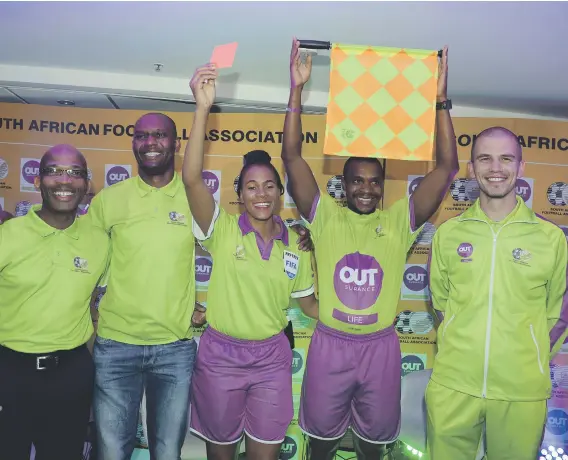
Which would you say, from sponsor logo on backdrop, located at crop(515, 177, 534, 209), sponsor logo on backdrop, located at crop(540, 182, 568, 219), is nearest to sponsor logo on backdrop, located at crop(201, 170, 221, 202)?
sponsor logo on backdrop, located at crop(515, 177, 534, 209)

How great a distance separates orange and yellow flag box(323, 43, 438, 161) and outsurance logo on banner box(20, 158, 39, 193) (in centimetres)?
219

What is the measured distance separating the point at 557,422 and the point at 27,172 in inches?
157

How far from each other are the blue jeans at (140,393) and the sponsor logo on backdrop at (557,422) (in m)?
2.52

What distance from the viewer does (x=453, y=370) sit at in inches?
94.2

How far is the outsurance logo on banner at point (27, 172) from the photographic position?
3.56 metres

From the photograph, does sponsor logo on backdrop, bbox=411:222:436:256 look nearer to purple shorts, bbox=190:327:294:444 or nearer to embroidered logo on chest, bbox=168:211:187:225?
purple shorts, bbox=190:327:294:444

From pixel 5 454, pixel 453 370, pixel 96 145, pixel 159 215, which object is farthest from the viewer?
pixel 96 145

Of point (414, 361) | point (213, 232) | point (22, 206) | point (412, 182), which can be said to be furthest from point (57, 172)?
point (414, 361)

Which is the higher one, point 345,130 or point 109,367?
point 345,130

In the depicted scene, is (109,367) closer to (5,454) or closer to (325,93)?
(5,454)

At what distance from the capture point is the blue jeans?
2514mm

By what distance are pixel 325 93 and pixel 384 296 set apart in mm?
1620

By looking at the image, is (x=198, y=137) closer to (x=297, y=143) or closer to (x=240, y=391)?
(x=297, y=143)

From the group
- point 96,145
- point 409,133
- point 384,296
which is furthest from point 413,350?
point 96,145
